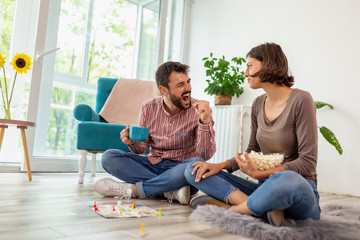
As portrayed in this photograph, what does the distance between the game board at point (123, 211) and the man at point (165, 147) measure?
251mm

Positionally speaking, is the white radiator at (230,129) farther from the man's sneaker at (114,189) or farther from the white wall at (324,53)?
the man's sneaker at (114,189)

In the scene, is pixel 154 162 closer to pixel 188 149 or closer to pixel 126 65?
pixel 188 149

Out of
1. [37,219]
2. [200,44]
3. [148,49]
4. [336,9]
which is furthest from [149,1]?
[37,219]

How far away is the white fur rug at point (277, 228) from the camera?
1.06 meters

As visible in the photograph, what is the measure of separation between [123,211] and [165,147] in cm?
53

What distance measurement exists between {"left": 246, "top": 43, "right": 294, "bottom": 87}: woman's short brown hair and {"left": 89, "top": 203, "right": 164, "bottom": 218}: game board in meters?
0.75

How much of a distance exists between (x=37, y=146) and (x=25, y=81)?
0.62m

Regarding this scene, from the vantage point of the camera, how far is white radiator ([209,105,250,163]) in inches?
131

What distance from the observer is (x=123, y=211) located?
4.46ft

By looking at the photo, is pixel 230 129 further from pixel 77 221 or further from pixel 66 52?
pixel 77 221

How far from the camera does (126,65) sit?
12.1 feet

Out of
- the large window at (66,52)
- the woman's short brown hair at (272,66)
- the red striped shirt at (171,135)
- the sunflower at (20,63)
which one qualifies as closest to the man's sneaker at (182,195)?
the red striped shirt at (171,135)

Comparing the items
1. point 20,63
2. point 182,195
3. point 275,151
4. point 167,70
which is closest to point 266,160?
point 275,151

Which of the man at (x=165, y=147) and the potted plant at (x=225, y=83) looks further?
the potted plant at (x=225, y=83)
